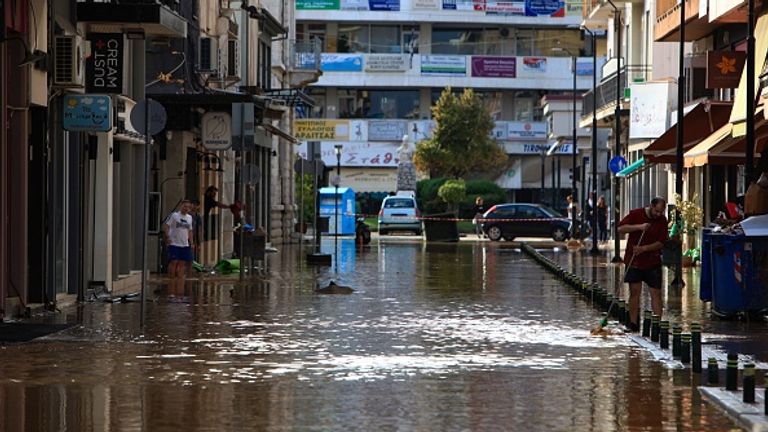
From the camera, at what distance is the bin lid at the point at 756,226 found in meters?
22.2

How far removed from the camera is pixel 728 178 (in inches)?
1671

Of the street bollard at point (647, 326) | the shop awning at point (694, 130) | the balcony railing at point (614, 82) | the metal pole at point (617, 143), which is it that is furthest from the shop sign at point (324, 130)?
the street bollard at point (647, 326)

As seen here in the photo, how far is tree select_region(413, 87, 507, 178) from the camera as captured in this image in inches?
3511

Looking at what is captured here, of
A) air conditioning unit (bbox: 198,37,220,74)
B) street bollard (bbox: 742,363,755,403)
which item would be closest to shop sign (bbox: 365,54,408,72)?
air conditioning unit (bbox: 198,37,220,74)

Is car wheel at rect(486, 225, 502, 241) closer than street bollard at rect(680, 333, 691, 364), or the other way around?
street bollard at rect(680, 333, 691, 364)

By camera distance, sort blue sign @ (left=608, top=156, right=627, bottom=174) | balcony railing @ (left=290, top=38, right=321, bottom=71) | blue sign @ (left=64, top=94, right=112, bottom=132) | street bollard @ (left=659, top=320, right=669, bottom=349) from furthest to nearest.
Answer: balcony railing @ (left=290, top=38, right=321, bottom=71) < blue sign @ (left=608, top=156, right=627, bottom=174) < blue sign @ (left=64, top=94, right=112, bottom=132) < street bollard @ (left=659, top=320, right=669, bottom=349)

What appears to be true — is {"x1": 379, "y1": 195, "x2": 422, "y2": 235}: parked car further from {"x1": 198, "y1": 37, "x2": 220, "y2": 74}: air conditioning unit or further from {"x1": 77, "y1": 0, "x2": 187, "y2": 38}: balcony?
{"x1": 77, "y1": 0, "x2": 187, "y2": 38}: balcony

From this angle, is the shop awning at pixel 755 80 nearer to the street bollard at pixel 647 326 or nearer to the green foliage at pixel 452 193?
the street bollard at pixel 647 326

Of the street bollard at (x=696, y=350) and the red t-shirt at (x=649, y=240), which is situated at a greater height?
the red t-shirt at (x=649, y=240)

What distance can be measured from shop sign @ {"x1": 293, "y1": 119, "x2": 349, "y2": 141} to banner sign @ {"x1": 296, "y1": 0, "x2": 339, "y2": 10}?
6.30 m

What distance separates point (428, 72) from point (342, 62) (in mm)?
4924

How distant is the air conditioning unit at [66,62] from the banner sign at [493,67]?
75.9m

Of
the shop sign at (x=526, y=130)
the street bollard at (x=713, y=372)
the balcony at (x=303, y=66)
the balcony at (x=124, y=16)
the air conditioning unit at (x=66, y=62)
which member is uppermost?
the balcony at (x=303, y=66)

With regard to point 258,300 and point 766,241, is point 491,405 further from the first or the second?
point 258,300
